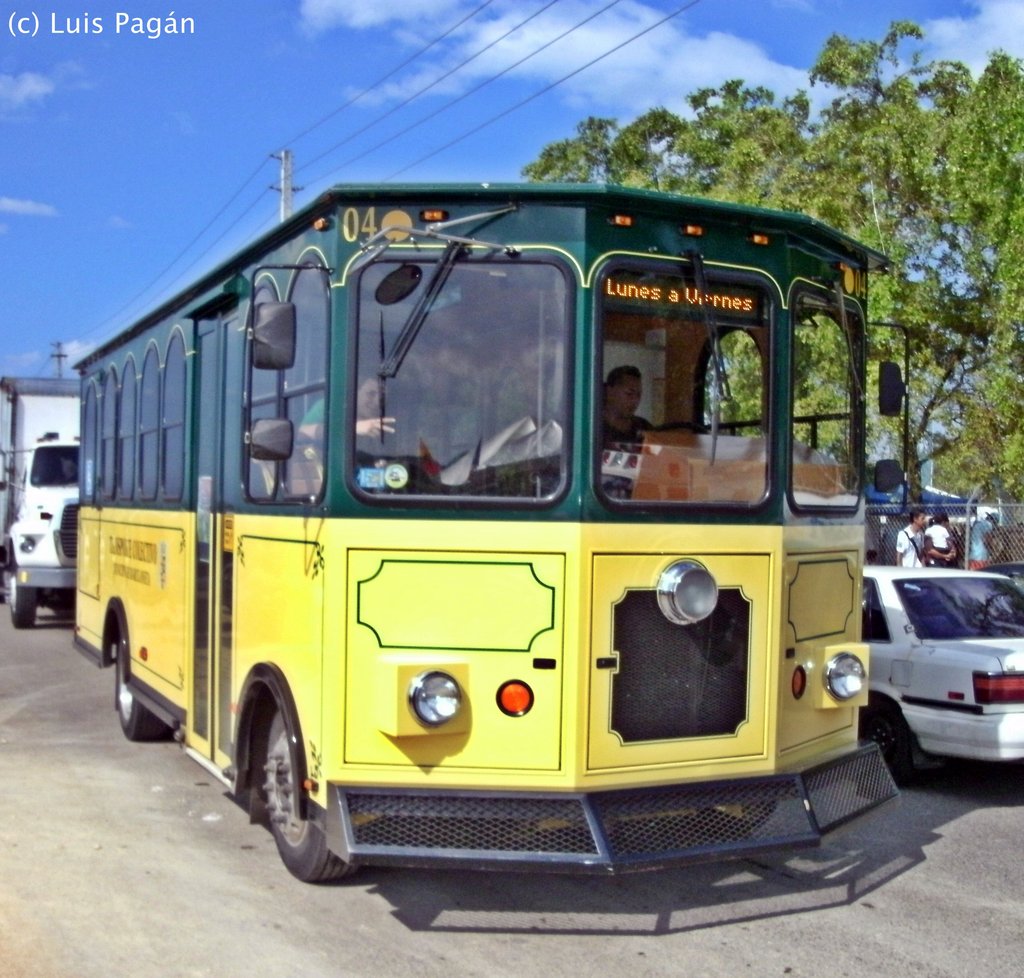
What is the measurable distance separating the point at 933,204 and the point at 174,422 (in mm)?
14440

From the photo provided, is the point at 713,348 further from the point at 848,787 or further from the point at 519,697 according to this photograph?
the point at 848,787

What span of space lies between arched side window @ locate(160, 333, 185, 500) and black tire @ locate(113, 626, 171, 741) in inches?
71.9

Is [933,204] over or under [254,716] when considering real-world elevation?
over

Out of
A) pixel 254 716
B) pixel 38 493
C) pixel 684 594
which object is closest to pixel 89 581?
pixel 254 716

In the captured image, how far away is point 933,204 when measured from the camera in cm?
1916

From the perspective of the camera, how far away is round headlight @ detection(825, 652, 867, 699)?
5.73 m

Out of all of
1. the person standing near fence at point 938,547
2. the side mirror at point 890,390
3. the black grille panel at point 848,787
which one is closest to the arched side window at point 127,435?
the side mirror at point 890,390

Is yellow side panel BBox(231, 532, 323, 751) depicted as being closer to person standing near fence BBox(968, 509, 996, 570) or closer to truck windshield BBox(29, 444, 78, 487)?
truck windshield BBox(29, 444, 78, 487)

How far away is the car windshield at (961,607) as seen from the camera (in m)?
8.27

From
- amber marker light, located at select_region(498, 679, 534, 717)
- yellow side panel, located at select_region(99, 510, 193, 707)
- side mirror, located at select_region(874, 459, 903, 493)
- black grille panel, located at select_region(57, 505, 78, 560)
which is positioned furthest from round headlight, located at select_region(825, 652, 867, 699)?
black grille panel, located at select_region(57, 505, 78, 560)

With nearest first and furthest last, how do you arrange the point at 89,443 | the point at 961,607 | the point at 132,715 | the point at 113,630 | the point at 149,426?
the point at 961,607
the point at 149,426
the point at 132,715
the point at 113,630
the point at 89,443

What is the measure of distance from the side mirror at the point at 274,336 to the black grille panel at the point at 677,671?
5.27ft

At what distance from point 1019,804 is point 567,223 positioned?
4.96m

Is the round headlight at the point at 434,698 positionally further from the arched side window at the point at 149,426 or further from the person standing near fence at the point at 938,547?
the person standing near fence at the point at 938,547
